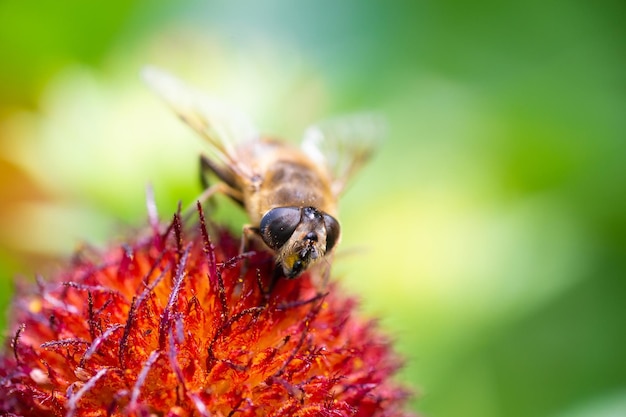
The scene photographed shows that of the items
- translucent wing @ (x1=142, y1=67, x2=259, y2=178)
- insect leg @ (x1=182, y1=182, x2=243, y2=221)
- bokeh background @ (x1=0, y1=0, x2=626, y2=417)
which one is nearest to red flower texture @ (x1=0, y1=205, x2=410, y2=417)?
insect leg @ (x1=182, y1=182, x2=243, y2=221)

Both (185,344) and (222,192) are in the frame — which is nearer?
(185,344)

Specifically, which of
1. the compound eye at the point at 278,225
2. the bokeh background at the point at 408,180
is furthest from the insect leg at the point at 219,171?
the bokeh background at the point at 408,180

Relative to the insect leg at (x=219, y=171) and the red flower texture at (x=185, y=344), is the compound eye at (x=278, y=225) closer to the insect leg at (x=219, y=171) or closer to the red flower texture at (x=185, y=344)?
the red flower texture at (x=185, y=344)

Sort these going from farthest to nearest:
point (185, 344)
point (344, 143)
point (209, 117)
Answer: point (344, 143), point (209, 117), point (185, 344)

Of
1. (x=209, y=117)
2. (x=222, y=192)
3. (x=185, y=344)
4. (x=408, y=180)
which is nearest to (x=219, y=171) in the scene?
(x=222, y=192)

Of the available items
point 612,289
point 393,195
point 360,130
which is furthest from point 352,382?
point 612,289

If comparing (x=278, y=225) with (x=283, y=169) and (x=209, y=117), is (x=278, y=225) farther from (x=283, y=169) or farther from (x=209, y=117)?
(x=209, y=117)
